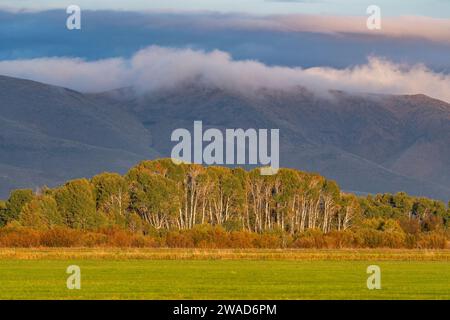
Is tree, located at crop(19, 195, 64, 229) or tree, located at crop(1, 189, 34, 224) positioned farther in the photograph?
tree, located at crop(1, 189, 34, 224)

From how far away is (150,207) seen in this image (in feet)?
372

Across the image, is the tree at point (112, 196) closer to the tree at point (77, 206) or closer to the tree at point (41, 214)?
the tree at point (77, 206)

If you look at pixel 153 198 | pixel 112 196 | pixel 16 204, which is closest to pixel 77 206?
pixel 112 196

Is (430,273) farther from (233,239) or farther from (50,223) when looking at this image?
(50,223)

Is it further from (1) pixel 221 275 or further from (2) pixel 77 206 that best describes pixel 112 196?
(1) pixel 221 275

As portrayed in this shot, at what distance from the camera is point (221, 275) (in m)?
48.3

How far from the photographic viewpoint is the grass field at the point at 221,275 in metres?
38.1

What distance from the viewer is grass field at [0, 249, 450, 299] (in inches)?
1501

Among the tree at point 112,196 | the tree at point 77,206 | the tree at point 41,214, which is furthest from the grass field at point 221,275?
the tree at point 112,196

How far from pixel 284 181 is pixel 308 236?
95.3ft

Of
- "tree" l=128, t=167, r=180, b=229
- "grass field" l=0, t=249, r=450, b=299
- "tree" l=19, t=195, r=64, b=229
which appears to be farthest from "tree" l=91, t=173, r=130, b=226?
"grass field" l=0, t=249, r=450, b=299

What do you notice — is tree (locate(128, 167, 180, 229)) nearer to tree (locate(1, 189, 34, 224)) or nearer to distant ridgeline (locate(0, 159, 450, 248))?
distant ridgeline (locate(0, 159, 450, 248))
